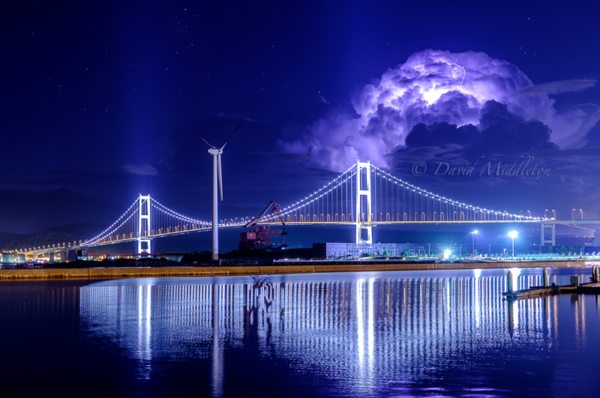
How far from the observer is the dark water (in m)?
9.42

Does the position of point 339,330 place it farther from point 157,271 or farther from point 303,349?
point 157,271

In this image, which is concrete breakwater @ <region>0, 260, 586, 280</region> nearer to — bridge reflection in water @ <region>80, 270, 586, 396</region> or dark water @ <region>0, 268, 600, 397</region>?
bridge reflection in water @ <region>80, 270, 586, 396</region>

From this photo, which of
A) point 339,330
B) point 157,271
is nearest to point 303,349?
point 339,330

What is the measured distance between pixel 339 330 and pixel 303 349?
302 centimetres

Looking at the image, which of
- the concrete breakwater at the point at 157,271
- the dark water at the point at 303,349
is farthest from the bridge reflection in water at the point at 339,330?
the concrete breakwater at the point at 157,271

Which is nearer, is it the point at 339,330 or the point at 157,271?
the point at 339,330

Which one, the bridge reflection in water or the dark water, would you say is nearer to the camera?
the dark water

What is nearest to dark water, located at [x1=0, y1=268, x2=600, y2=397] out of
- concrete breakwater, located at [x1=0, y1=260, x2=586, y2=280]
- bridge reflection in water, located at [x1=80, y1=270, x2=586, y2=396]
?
bridge reflection in water, located at [x1=80, y1=270, x2=586, y2=396]

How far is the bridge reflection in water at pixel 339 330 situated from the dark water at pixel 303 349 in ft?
0.13

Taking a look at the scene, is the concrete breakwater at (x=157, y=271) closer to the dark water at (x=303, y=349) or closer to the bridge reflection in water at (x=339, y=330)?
the bridge reflection in water at (x=339, y=330)

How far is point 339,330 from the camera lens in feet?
51.0

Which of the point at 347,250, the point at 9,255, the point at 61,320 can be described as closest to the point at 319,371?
the point at 61,320

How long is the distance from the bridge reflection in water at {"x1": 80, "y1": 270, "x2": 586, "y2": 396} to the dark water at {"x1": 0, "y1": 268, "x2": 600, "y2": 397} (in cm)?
4

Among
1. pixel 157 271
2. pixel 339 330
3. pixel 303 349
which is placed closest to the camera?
pixel 303 349
